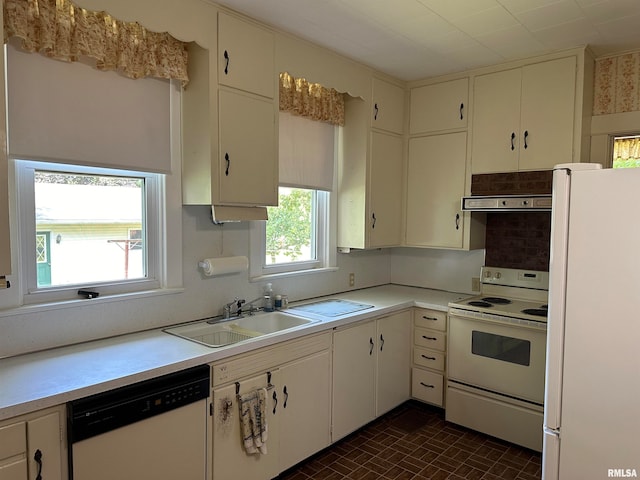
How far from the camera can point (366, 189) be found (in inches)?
136

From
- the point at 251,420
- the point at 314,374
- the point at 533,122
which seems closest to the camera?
the point at 251,420

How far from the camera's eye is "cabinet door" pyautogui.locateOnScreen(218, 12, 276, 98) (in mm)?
2391

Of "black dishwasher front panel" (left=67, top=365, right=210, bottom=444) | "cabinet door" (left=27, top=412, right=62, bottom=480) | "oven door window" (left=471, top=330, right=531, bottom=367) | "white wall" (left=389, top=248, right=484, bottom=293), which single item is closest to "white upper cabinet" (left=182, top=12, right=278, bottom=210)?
Answer: "black dishwasher front panel" (left=67, top=365, right=210, bottom=444)

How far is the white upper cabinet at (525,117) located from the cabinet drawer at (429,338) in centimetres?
130

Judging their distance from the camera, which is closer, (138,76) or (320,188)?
(138,76)

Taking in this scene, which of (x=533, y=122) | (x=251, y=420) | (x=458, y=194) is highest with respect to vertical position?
(x=533, y=122)

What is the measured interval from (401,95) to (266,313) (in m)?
2.21

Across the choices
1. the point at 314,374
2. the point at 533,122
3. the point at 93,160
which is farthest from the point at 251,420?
the point at 533,122

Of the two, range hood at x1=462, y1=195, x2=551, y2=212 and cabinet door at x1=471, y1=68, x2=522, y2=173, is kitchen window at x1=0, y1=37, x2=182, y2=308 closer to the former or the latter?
range hood at x1=462, y1=195, x2=551, y2=212

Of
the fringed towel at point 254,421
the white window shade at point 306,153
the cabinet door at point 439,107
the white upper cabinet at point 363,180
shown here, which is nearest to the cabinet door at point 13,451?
the fringed towel at point 254,421

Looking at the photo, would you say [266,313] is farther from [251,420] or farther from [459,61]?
[459,61]

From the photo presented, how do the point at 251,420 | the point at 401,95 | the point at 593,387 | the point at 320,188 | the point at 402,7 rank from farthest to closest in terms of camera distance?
the point at 401,95 → the point at 320,188 → the point at 402,7 → the point at 251,420 → the point at 593,387

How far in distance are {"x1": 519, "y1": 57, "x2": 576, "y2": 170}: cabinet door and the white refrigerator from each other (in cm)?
152

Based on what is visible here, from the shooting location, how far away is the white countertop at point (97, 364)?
156 centimetres
